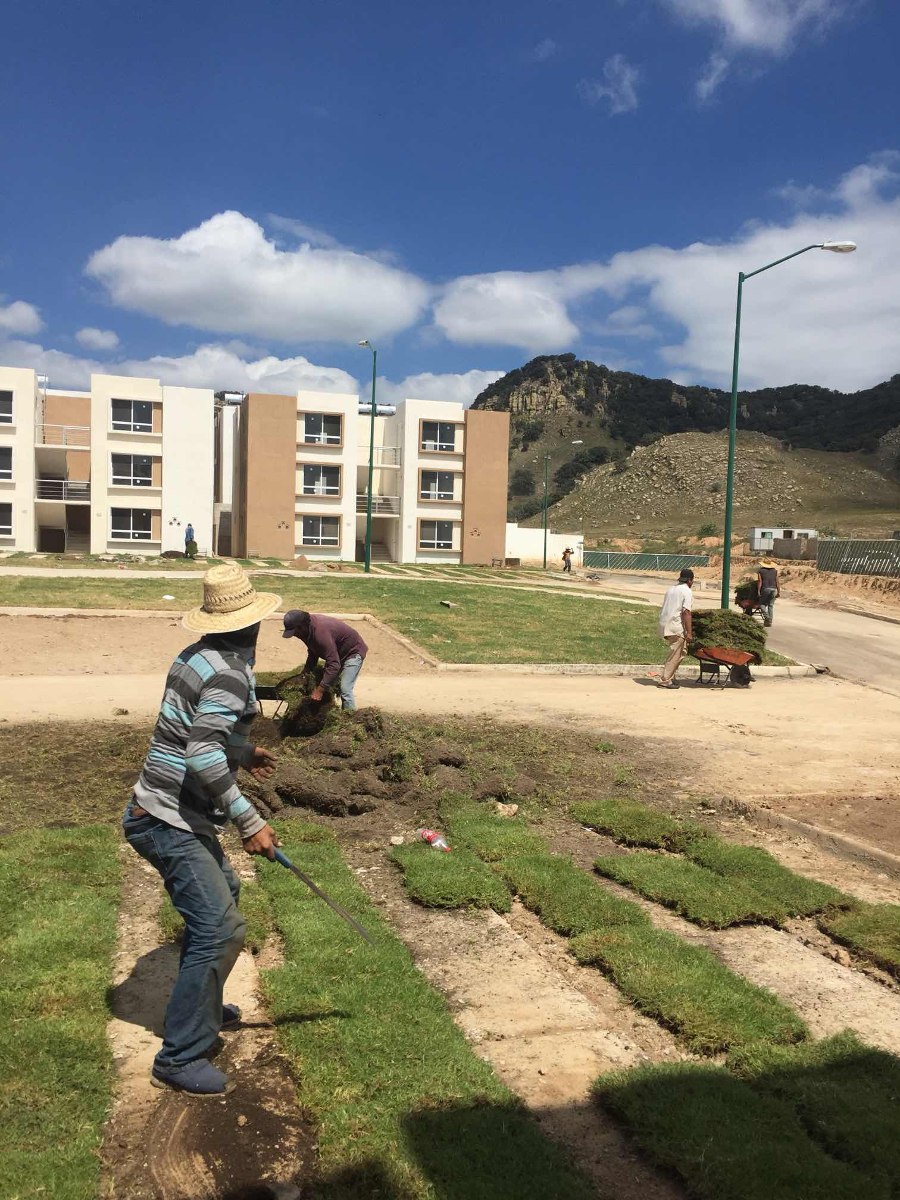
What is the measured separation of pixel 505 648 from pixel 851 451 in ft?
373

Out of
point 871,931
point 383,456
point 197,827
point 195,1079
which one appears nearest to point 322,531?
point 383,456

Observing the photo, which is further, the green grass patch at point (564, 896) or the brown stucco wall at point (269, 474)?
the brown stucco wall at point (269, 474)

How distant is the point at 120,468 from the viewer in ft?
152

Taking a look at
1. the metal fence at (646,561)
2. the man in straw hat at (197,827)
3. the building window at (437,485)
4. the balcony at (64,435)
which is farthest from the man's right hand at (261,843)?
the metal fence at (646,561)

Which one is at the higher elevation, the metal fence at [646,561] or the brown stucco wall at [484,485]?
the brown stucco wall at [484,485]

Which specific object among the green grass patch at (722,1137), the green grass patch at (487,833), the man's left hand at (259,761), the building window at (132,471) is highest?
the building window at (132,471)

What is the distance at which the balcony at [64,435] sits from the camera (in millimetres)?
47525

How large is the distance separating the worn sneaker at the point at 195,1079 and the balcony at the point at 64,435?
4800 cm

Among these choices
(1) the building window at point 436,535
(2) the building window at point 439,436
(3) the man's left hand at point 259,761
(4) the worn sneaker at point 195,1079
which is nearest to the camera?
(4) the worn sneaker at point 195,1079

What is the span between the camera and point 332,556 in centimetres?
5228

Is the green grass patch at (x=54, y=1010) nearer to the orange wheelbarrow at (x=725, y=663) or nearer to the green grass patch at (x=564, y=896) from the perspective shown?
the green grass patch at (x=564, y=896)

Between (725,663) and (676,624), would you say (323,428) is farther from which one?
(725,663)

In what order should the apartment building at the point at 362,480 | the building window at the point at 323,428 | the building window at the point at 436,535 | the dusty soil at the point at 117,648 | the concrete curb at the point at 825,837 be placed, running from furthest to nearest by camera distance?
1. the building window at the point at 436,535
2. the building window at the point at 323,428
3. the apartment building at the point at 362,480
4. the dusty soil at the point at 117,648
5. the concrete curb at the point at 825,837

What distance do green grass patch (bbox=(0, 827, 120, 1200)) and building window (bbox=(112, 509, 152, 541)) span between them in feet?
141
